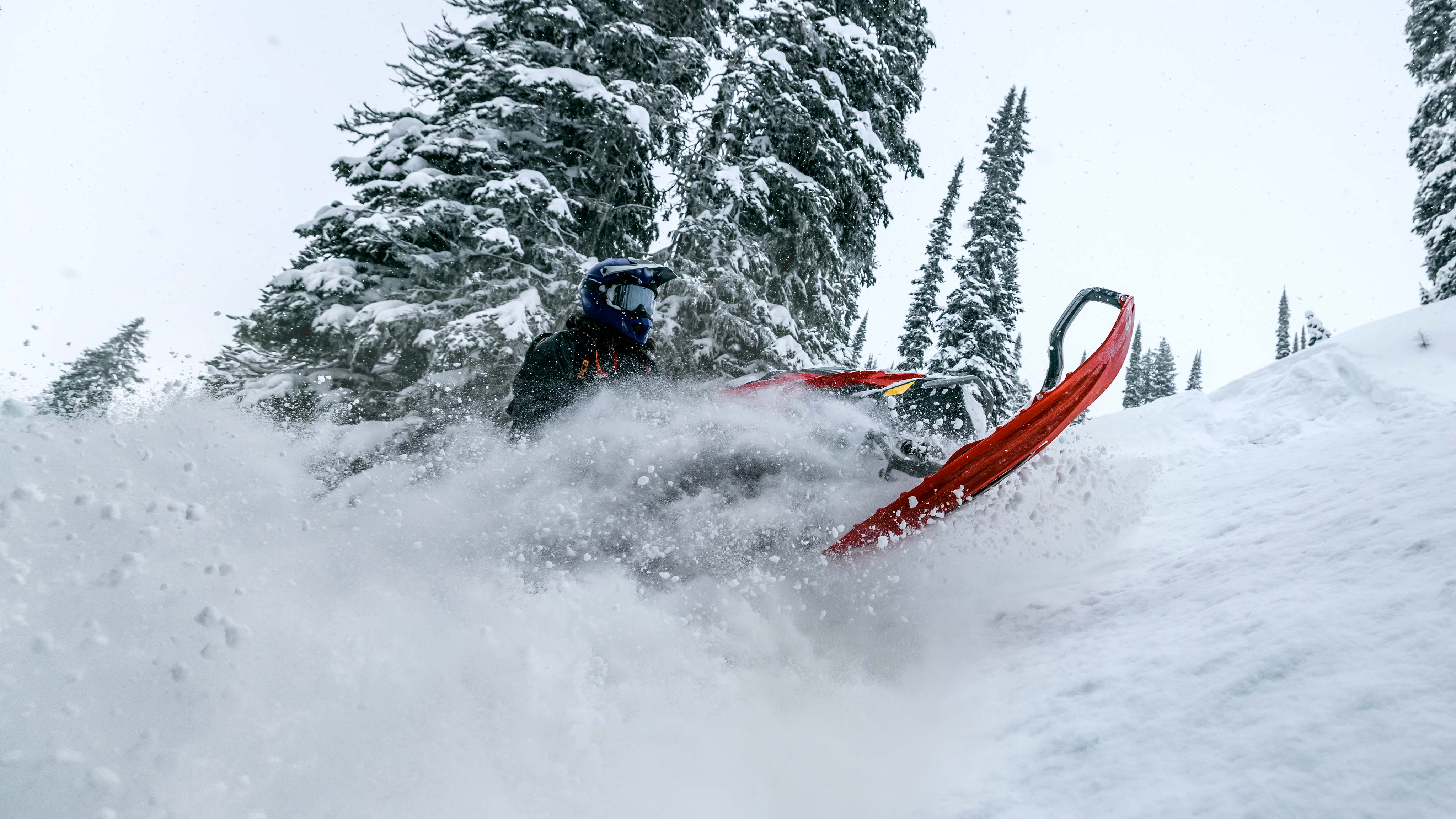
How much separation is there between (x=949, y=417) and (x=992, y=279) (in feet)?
50.2

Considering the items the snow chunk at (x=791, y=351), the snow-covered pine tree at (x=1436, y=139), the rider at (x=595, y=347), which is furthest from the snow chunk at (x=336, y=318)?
the snow-covered pine tree at (x=1436, y=139)

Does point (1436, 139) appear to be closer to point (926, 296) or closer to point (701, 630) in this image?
point (926, 296)

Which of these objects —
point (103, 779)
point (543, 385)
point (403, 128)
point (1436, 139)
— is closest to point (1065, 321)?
point (543, 385)

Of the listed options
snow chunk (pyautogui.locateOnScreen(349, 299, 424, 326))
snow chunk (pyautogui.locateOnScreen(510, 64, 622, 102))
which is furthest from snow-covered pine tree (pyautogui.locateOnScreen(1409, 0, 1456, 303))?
snow chunk (pyautogui.locateOnScreen(349, 299, 424, 326))

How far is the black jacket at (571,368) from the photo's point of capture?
156 inches

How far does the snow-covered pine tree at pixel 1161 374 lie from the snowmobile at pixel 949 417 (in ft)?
139

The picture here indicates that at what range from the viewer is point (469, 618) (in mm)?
2803

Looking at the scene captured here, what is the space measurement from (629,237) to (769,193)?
272 cm

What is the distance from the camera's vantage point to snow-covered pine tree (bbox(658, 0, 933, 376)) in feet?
30.8

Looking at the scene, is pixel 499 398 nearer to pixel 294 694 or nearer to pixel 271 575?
pixel 271 575

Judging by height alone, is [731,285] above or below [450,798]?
above

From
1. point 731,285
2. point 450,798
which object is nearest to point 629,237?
point 731,285

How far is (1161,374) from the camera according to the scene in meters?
42.8

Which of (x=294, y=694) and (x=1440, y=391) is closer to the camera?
(x=294, y=694)
